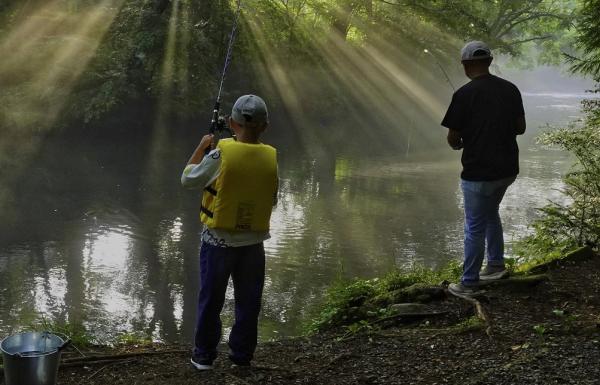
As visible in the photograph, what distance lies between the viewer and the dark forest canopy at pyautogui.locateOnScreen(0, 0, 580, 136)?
2217 centimetres

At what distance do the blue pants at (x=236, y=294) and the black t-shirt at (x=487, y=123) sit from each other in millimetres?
2043

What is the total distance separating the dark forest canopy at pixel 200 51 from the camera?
2217 cm

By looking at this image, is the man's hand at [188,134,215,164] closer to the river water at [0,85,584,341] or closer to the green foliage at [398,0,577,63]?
the river water at [0,85,584,341]

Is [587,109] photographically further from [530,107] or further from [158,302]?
[530,107]

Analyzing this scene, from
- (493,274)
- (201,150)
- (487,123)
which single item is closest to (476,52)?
(487,123)

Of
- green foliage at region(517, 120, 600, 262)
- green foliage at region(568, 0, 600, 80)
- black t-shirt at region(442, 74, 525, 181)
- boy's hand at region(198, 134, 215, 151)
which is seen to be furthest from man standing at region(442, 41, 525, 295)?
green foliage at region(568, 0, 600, 80)

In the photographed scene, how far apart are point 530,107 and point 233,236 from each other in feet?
183

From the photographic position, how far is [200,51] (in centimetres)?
2402

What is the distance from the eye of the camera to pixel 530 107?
55812mm

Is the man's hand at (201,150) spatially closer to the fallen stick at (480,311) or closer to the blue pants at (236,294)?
the blue pants at (236,294)

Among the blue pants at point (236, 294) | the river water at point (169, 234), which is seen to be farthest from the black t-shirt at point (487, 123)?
the river water at point (169, 234)

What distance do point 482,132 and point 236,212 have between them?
7.51ft

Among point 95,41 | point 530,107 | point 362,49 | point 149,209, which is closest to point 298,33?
point 362,49

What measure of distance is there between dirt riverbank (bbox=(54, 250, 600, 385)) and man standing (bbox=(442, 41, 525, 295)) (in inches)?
25.2
